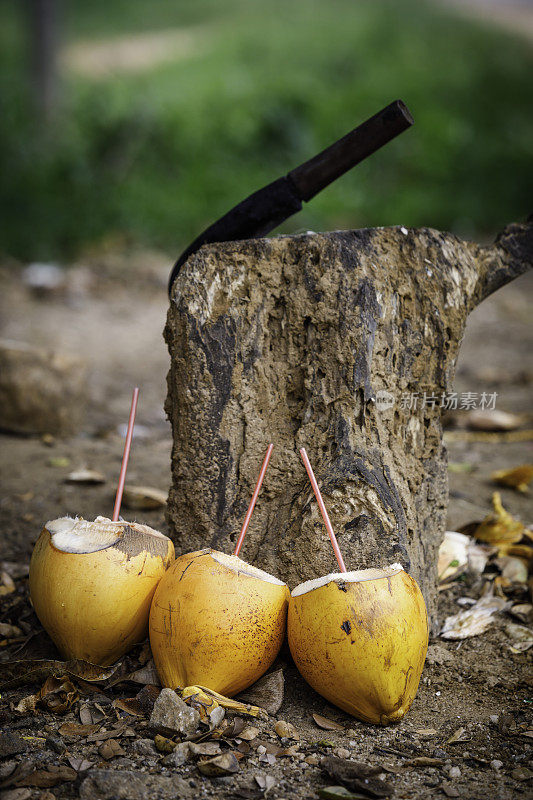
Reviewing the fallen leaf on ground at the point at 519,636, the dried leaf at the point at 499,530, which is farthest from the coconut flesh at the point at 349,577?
the dried leaf at the point at 499,530

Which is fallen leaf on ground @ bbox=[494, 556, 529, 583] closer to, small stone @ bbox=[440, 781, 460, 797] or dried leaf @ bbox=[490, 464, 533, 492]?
dried leaf @ bbox=[490, 464, 533, 492]

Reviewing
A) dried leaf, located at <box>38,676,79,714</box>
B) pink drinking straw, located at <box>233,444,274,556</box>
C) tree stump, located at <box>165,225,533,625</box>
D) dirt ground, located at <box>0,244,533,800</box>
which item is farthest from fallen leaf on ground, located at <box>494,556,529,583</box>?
dried leaf, located at <box>38,676,79,714</box>

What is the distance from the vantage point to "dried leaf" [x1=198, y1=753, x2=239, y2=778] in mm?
1771

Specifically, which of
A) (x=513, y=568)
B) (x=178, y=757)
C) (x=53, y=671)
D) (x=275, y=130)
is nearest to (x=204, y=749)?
(x=178, y=757)

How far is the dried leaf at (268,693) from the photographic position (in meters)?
2.08

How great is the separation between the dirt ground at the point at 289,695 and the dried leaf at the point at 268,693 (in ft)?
0.11

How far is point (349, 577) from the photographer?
6.57 feet

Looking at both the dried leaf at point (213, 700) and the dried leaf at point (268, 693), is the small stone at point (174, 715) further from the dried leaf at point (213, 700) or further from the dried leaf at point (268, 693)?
the dried leaf at point (268, 693)

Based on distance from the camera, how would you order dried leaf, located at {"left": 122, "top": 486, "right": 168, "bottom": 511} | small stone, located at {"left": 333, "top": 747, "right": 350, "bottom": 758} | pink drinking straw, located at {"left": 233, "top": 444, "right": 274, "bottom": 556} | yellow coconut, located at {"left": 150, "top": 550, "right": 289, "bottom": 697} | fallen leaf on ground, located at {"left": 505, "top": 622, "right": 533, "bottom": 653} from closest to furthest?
small stone, located at {"left": 333, "top": 747, "right": 350, "bottom": 758} → yellow coconut, located at {"left": 150, "top": 550, "right": 289, "bottom": 697} → pink drinking straw, located at {"left": 233, "top": 444, "right": 274, "bottom": 556} → fallen leaf on ground, located at {"left": 505, "top": 622, "right": 533, "bottom": 653} → dried leaf, located at {"left": 122, "top": 486, "right": 168, "bottom": 511}

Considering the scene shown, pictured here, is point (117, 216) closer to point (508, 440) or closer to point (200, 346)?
point (508, 440)

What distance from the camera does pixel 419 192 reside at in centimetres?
1094

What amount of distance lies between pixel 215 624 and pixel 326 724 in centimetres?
42

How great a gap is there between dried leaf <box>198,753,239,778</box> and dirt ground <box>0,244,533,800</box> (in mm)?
17

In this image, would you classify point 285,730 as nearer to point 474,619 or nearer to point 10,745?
point 10,745
